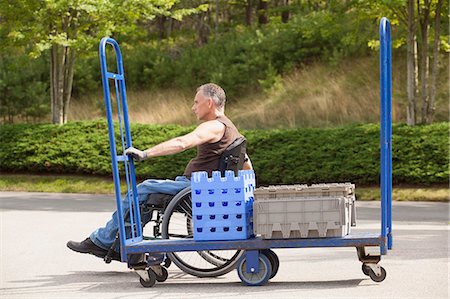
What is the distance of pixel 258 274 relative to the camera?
820 centimetres

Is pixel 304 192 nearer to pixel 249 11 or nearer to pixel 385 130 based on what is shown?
pixel 385 130

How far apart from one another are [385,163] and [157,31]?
35.9 metres

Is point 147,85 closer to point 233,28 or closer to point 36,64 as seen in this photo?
point 36,64

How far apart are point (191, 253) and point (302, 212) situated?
138cm

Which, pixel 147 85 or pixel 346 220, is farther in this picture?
pixel 147 85

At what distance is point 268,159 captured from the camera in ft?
68.2

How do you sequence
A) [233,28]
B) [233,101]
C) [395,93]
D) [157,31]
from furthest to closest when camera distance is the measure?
[157,31] < [233,28] < [233,101] < [395,93]

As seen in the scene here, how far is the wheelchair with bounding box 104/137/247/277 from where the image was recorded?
8.57 m

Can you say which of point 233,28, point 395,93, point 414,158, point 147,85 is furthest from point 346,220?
point 233,28

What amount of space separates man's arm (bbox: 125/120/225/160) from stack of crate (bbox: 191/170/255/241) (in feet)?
0.86

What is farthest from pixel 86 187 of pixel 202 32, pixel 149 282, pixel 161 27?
pixel 161 27

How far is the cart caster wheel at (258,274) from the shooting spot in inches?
321

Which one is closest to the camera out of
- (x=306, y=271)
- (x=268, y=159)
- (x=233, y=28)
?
(x=306, y=271)

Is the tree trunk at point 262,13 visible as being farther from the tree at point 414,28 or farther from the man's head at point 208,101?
the man's head at point 208,101
